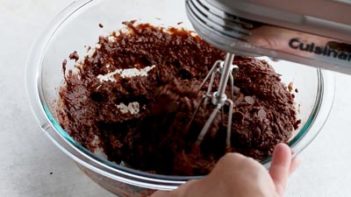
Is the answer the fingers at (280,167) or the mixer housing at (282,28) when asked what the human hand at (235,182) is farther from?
the mixer housing at (282,28)

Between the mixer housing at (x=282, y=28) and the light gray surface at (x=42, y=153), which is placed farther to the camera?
the light gray surface at (x=42, y=153)

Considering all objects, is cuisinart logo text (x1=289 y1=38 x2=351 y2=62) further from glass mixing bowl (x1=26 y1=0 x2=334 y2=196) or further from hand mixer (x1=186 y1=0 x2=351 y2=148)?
glass mixing bowl (x1=26 y1=0 x2=334 y2=196)

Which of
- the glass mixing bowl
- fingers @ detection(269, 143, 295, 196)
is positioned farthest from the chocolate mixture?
fingers @ detection(269, 143, 295, 196)

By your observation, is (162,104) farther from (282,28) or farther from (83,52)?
(282,28)

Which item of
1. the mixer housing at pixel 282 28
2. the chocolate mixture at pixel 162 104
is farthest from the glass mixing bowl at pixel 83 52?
the mixer housing at pixel 282 28

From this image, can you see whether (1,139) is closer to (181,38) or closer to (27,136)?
(27,136)

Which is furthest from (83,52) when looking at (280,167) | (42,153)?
(280,167)
